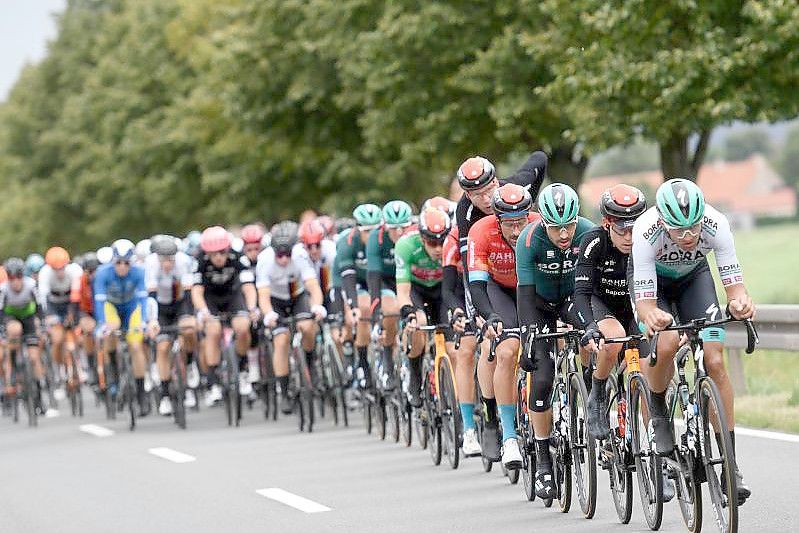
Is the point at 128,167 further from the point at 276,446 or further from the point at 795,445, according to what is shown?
the point at 795,445

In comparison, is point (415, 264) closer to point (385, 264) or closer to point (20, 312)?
point (385, 264)

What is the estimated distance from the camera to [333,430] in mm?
16672

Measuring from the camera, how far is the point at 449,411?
41.1ft

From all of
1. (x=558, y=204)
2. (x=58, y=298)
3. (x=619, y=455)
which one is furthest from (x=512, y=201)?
(x=58, y=298)

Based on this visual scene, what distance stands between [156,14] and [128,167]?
5.78 meters

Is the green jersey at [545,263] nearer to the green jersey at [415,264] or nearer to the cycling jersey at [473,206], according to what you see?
the cycling jersey at [473,206]

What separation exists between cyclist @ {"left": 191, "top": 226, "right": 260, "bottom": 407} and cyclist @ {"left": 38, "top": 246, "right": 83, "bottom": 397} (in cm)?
453

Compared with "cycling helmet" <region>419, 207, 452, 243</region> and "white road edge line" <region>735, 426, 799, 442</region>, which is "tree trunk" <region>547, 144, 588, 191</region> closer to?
"white road edge line" <region>735, 426, 799, 442</region>

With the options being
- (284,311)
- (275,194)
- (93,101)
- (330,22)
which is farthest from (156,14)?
(284,311)

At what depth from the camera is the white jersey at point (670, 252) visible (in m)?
8.34

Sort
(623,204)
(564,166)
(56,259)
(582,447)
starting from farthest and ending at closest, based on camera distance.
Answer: (564,166) < (56,259) < (582,447) < (623,204)

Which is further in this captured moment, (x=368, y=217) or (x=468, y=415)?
(x=368, y=217)

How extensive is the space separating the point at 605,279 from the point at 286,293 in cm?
827

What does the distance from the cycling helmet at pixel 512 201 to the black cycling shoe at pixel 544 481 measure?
145 cm
